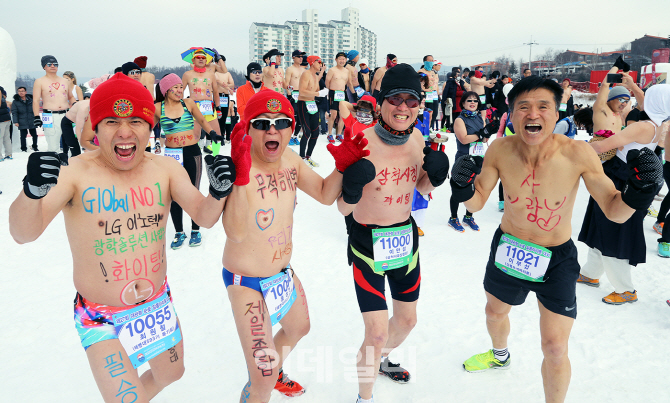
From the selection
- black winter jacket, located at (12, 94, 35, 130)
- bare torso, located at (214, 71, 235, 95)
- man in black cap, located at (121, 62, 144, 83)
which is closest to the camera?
man in black cap, located at (121, 62, 144, 83)

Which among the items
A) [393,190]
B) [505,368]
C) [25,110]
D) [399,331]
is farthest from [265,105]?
[25,110]

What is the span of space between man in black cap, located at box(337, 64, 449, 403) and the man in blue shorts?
1.22 ft

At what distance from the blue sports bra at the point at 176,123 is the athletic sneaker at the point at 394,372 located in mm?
4061

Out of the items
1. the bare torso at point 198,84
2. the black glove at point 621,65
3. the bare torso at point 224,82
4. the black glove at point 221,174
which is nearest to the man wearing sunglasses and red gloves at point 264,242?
the black glove at point 221,174

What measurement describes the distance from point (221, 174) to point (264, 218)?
0.61 meters

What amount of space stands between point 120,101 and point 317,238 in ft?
14.3

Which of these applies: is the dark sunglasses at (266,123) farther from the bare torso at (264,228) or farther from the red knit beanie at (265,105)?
the bare torso at (264,228)

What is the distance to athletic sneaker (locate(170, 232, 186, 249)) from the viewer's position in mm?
5621

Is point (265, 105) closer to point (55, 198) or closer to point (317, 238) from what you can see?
point (55, 198)

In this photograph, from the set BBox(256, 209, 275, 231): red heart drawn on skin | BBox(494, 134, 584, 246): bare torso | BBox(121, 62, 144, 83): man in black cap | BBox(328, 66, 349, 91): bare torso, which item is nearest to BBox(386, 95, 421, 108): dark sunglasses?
BBox(494, 134, 584, 246): bare torso

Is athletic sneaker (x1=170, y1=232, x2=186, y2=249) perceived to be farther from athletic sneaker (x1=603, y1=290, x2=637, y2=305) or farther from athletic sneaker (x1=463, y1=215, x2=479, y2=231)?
athletic sneaker (x1=603, y1=290, x2=637, y2=305)

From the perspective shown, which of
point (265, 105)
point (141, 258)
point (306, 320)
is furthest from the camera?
point (306, 320)

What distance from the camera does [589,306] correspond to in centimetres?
418

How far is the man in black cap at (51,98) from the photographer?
30.7 feet
